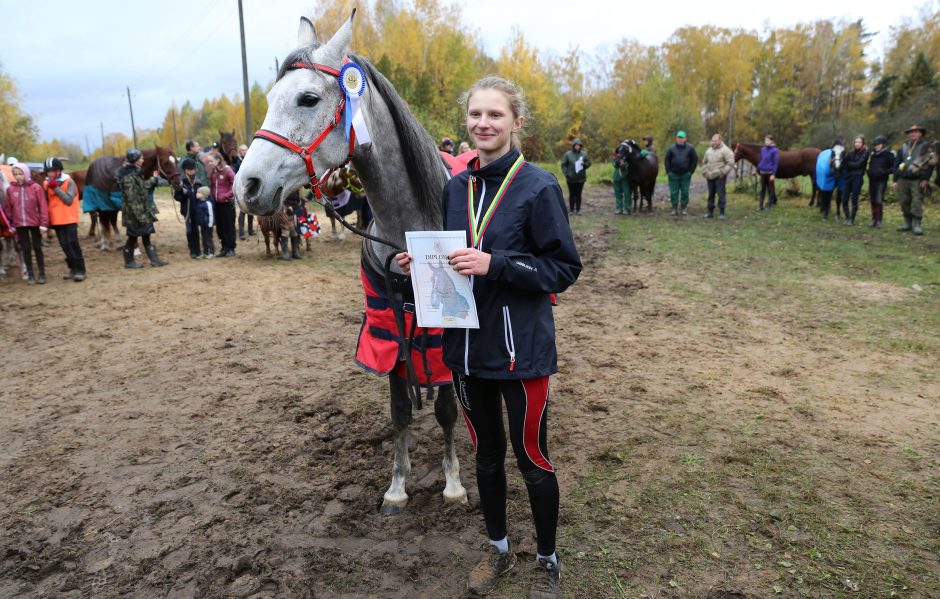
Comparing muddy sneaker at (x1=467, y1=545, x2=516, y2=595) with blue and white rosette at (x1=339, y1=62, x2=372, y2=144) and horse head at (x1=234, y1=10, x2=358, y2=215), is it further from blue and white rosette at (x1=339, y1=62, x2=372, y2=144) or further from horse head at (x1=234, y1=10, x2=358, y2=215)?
blue and white rosette at (x1=339, y1=62, x2=372, y2=144)

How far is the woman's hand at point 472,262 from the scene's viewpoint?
179 cm

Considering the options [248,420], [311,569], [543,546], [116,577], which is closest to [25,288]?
[248,420]

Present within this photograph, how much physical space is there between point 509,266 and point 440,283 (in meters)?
0.26

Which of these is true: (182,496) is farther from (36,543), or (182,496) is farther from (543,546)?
(543,546)

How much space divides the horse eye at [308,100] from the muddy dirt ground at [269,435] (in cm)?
188

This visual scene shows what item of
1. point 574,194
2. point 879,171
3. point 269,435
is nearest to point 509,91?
point 269,435

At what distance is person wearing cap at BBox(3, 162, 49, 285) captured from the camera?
25.1 feet

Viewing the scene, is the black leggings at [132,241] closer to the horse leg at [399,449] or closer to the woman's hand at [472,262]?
A: the horse leg at [399,449]

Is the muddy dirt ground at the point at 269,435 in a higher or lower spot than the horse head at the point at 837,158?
lower

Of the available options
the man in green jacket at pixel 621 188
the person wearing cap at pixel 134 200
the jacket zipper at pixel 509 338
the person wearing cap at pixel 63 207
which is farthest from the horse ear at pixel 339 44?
the man in green jacket at pixel 621 188

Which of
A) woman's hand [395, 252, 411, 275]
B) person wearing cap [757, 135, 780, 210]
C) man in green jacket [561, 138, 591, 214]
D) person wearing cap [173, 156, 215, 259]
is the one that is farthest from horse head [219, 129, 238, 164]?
person wearing cap [757, 135, 780, 210]

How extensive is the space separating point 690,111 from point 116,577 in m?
41.2

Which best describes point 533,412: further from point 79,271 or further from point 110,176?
point 110,176

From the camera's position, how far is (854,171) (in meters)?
11.1
